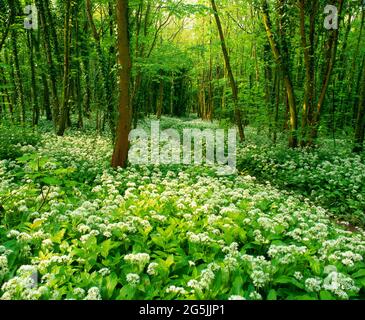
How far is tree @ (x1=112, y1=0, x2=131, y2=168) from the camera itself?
30.0ft

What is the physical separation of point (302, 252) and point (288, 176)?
6820 millimetres

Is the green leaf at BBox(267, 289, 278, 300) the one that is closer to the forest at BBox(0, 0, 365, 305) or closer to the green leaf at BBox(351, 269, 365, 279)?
the forest at BBox(0, 0, 365, 305)

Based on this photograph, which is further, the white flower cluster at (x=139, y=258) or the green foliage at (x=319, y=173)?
the green foliage at (x=319, y=173)

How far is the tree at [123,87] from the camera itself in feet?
30.0

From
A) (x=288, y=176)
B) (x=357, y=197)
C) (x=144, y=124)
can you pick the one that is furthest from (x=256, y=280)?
(x=144, y=124)

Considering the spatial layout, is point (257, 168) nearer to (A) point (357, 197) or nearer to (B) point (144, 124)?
(A) point (357, 197)

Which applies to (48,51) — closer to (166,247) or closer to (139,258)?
(166,247)

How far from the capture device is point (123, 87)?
31.4 ft

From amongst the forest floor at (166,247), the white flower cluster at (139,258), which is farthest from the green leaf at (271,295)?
the white flower cluster at (139,258)

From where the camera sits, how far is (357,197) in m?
9.02

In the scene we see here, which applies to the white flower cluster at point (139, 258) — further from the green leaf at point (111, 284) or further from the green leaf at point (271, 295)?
the green leaf at point (271, 295)

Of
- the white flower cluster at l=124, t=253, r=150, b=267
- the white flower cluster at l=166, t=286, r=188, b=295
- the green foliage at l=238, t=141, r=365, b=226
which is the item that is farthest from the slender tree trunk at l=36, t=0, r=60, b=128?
the white flower cluster at l=166, t=286, r=188, b=295

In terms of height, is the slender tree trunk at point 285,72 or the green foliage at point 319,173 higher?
the slender tree trunk at point 285,72
